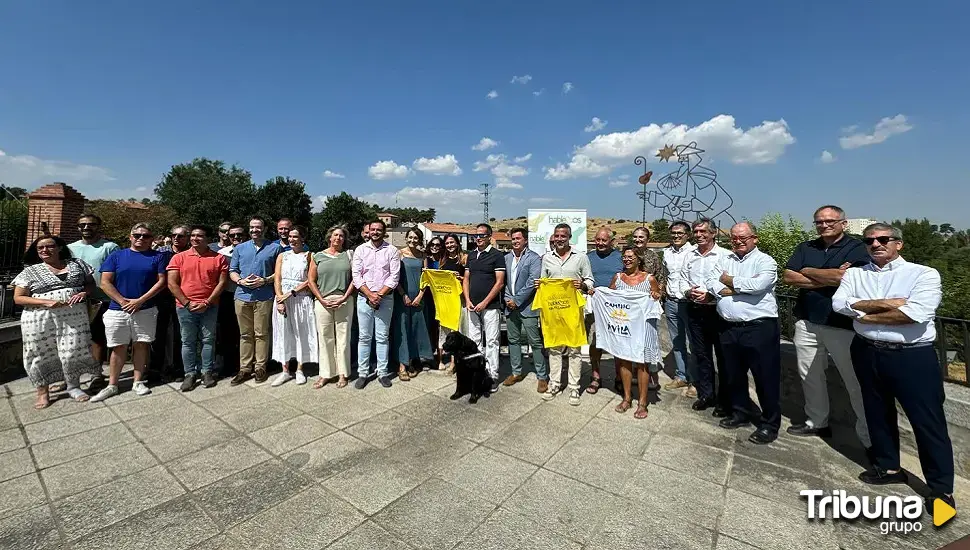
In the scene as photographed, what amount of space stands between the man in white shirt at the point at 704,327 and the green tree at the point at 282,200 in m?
41.6

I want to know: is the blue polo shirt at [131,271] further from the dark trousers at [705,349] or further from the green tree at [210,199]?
the green tree at [210,199]

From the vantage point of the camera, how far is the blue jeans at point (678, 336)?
4639mm

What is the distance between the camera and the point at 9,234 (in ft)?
18.5

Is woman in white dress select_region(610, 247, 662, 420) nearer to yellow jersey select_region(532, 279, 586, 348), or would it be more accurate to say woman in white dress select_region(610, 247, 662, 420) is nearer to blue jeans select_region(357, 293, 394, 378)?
yellow jersey select_region(532, 279, 586, 348)

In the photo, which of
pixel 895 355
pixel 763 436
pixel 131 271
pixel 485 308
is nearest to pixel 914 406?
pixel 895 355

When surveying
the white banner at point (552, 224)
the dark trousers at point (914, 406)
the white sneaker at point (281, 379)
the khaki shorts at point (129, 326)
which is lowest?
the white sneaker at point (281, 379)

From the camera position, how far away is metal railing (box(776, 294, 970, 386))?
3170 mm

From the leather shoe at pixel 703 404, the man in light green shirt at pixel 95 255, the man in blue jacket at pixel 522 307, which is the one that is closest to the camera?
the leather shoe at pixel 703 404

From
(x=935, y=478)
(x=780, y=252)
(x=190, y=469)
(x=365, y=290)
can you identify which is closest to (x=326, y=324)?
(x=365, y=290)

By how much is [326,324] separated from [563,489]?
133 inches

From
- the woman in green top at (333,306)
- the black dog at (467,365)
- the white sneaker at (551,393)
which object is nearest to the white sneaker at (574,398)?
the white sneaker at (551,393)

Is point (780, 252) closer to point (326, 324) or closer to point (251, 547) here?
point (326, 324)

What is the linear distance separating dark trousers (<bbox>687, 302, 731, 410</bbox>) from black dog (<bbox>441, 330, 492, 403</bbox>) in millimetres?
2322

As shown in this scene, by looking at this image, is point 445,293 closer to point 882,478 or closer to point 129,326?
point 129,326
